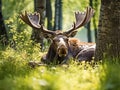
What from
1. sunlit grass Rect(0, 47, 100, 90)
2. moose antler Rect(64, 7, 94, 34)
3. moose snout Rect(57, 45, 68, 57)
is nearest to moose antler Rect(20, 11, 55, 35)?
moose antler Rect(64, 7, 94, 34)

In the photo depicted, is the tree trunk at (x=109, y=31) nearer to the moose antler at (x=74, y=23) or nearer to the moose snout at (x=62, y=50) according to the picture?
the moose snout at (x=62, y=50)

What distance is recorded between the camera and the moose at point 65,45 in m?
12.2

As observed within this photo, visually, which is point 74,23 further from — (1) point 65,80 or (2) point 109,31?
(1) point 65,80

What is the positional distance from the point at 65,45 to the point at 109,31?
2.39 m

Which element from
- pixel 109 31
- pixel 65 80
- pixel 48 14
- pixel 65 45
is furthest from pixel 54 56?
pixel 48 14

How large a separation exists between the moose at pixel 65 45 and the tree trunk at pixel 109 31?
1.93 metres

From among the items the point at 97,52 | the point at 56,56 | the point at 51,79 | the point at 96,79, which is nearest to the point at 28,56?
the point at 56,56

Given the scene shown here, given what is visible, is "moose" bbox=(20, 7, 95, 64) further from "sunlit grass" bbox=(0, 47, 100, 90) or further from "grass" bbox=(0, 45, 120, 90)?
"sunlit grass" bbox=(0, 47, 100, 90)

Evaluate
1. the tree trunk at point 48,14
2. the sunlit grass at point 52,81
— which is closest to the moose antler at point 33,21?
the sunlit grass at point 52,81

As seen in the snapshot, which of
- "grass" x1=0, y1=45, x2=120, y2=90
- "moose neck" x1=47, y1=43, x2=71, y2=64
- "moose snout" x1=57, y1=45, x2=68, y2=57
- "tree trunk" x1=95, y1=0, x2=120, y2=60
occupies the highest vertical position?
"tree trunk" x1=95, y1=0, x2=120, y2=60

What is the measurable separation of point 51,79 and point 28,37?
31.6ft

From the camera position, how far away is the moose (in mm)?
12156

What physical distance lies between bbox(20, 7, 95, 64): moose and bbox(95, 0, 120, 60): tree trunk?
1.93 metres

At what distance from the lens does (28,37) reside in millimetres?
15820
